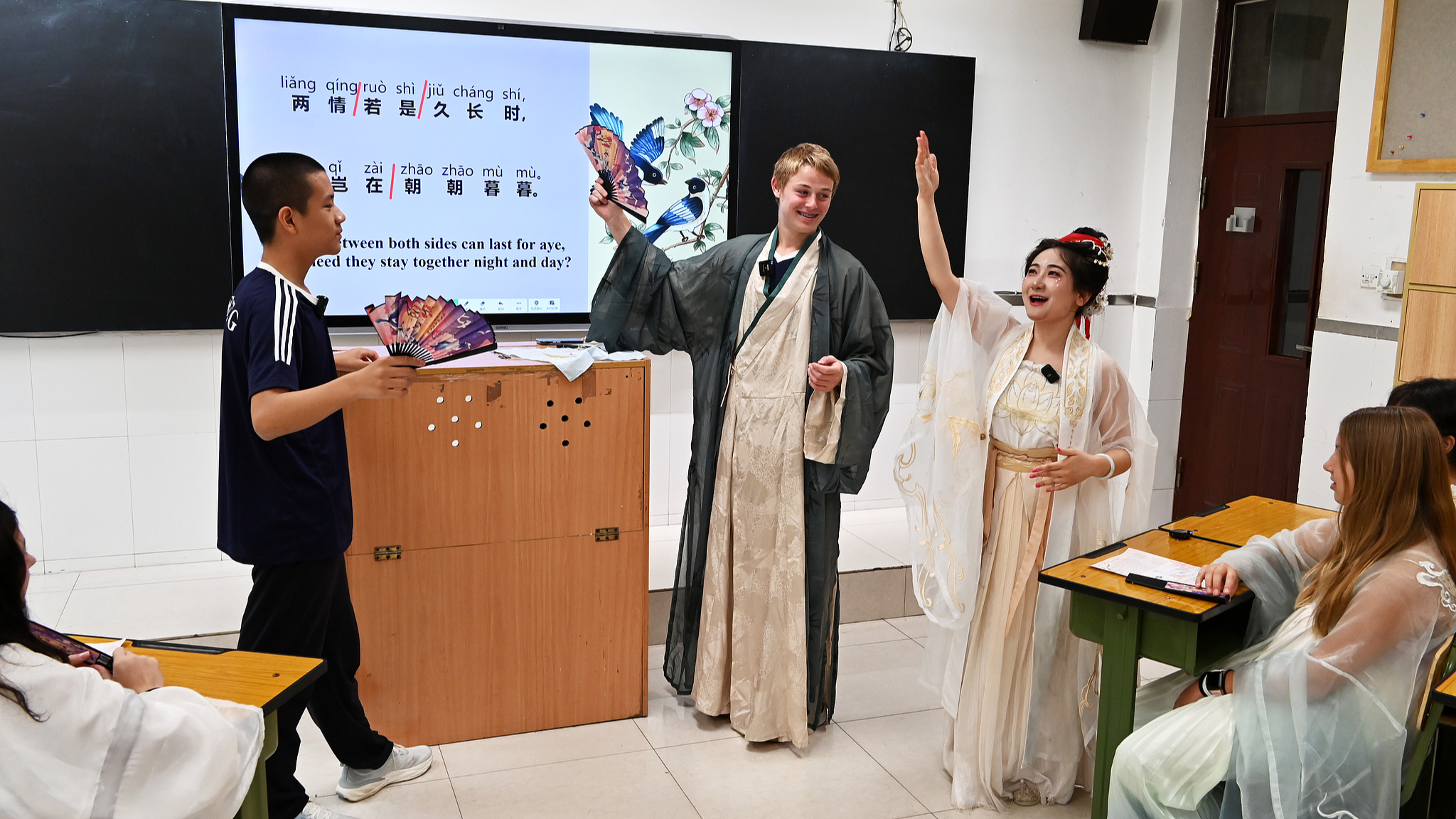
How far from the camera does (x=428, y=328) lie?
102 inches

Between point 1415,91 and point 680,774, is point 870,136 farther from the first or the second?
point 680,774

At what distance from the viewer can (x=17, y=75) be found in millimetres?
3738

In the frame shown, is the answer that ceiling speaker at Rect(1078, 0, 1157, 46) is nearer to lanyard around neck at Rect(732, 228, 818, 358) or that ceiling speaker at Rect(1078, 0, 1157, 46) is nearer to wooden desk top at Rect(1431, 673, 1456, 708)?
lanyard around neck at Rect(732, 228, 818, 358)

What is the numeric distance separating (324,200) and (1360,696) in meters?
2.38

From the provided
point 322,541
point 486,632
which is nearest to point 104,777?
point 322,541

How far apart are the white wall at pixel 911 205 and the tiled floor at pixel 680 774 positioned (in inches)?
54.8

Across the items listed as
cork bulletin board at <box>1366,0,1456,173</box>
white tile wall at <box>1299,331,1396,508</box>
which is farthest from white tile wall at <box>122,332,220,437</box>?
cork bulletin board at <box>1366,0,1456,173</box>

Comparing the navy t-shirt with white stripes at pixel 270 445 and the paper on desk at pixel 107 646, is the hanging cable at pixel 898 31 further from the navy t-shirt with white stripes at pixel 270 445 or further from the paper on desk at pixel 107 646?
the paper on desk at pixel 107 646

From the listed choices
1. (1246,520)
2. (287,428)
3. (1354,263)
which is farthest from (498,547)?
(1354,263)

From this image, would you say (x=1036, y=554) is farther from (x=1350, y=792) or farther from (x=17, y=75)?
(x=17, y=75)

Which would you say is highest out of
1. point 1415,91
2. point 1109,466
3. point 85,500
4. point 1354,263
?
point 1415,91

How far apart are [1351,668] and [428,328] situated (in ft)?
6.73

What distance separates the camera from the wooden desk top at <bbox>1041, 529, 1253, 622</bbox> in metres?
2.33

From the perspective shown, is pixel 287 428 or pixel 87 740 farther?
pixel 287 428
